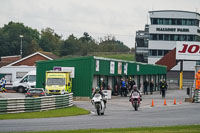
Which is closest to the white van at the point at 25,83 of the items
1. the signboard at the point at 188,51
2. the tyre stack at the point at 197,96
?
the tyre stack at the point at 197,96

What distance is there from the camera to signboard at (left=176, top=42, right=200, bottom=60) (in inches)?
2552

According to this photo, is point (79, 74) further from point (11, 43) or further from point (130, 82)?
point (11, 43)

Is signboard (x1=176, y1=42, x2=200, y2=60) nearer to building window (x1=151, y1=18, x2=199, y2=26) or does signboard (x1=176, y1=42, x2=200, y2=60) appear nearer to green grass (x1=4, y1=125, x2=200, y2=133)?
building window (x1=151, y1=18, x2=199, y2=26)

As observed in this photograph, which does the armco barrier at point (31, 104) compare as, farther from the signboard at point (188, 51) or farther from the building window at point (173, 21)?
the building window at point (173, 21)

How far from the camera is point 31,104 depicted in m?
26.6

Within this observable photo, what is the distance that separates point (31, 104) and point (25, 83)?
2535 cm

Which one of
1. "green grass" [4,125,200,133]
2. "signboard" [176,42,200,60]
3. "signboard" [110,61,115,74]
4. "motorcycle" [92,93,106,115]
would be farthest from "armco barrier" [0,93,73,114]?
"signboard" [176,42,200,60]

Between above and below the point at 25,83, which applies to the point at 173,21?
above

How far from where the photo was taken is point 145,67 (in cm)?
5881

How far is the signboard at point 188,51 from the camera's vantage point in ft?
213

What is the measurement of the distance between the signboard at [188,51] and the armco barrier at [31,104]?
3731 centimetres

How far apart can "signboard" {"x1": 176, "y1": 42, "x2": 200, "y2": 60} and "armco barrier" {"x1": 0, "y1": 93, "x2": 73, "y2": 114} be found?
37.3 metres

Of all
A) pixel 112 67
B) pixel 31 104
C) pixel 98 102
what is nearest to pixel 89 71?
pixel 112 67

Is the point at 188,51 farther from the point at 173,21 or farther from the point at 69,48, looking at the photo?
the point at 69,48
